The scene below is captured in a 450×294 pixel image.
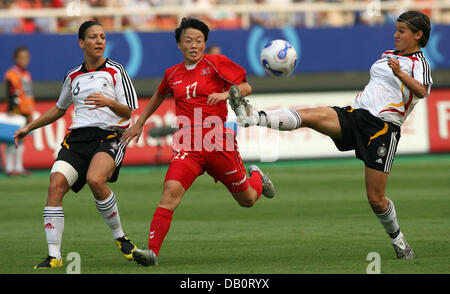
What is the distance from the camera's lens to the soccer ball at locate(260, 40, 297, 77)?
8422 millimetres

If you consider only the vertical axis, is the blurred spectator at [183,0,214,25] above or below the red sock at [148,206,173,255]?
above

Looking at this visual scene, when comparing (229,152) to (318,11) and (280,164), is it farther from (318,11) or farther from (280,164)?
(318,11)

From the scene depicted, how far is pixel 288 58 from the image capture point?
8430mm

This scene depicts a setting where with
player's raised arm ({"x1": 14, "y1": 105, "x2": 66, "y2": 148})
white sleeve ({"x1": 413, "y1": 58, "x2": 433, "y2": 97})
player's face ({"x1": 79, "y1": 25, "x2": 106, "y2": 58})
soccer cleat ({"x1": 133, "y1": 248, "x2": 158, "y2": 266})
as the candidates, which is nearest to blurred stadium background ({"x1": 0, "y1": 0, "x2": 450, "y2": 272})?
player's raised arm ({"x1": 14, "y1": 105, "x2": 66, "y2": 148})

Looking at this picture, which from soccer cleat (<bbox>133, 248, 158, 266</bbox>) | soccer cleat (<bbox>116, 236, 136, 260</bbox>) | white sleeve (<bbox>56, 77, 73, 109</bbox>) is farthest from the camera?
white sleeve (<bbox>56, 77, 73, 109</bbox>)

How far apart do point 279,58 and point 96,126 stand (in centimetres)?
199

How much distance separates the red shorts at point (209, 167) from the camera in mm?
7691

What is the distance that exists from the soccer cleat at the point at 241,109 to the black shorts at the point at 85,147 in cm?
127

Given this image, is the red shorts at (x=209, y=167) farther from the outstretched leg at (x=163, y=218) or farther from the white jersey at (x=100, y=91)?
the white jersey at (x=100, y=91)

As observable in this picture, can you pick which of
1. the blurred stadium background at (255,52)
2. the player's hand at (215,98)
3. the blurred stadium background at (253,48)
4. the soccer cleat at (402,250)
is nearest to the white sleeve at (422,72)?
the soccer cleat at (402,250)

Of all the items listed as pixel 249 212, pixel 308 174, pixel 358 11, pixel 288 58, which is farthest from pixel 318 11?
pixel 288 58

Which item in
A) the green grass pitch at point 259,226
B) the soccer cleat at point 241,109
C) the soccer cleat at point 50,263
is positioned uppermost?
the soccer cleat at point 241,109

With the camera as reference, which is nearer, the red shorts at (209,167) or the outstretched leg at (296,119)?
the red shorts at (209,167)

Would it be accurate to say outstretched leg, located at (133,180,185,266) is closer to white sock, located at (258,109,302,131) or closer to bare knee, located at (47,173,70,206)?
bare knee, located at (47,173,70,206)
